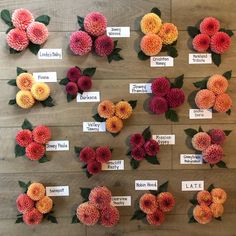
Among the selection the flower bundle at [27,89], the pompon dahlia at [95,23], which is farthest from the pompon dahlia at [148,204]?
the pompon dahlia at [95,23]

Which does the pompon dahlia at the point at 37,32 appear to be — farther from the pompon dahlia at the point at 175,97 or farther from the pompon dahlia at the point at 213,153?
the pompon dahlia at the point at 213,153

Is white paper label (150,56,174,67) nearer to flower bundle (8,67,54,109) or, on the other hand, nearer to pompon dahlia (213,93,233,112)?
pompon dahlia (213,93,233,112)

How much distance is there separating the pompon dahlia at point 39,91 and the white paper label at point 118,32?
0.30 metres

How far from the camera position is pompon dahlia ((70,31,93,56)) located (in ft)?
3.83

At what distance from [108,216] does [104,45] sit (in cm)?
61

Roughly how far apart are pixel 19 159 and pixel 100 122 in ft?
1.06

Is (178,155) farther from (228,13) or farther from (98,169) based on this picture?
(228,13)

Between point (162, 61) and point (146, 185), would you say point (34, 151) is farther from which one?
point (162, 61)

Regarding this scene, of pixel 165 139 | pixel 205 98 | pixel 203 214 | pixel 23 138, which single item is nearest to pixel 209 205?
pixel 203 214

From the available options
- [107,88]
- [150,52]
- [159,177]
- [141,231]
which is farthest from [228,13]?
[141,231]

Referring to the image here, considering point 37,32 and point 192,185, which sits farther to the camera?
point 192,185

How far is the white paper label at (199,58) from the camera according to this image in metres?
1.23

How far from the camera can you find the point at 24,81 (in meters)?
1.18

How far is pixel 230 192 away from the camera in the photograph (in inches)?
49.9
